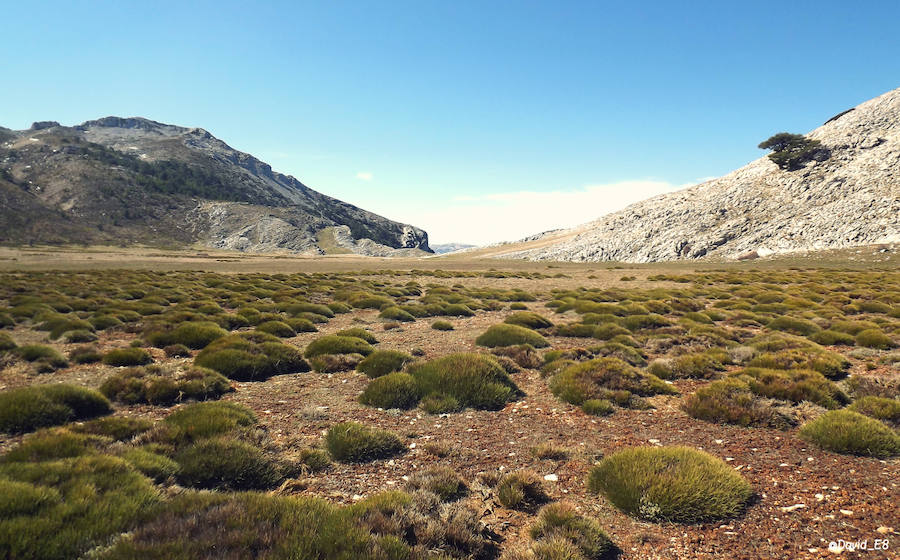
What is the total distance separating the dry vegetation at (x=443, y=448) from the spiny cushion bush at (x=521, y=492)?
35 mm

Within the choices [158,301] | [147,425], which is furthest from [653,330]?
[158,301]

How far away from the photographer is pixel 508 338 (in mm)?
18453

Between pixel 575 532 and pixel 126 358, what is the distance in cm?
1619

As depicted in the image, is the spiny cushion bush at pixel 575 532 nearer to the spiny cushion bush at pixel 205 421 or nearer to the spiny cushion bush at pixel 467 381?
the spiny cushion bush at pixel 467 381

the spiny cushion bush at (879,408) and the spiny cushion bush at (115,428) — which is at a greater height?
the spiny cushion bush at (879,408)

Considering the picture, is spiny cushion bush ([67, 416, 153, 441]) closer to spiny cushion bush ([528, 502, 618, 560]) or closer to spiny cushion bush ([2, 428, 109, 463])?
spiny cushion bush ([2, 428, 109, 463])

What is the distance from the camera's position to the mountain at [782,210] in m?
78.3

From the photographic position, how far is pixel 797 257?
7556cm

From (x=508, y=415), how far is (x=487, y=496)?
155 inches

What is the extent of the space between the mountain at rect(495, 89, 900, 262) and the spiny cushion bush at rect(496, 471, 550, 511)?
97176 millimetres

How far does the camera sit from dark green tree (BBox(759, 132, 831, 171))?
327ft

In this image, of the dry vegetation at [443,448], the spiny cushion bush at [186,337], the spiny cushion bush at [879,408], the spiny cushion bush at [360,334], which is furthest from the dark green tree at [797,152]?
the spiny cushion bush at [186,337]

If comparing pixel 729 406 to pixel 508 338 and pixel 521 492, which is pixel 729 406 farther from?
pixel 508 338

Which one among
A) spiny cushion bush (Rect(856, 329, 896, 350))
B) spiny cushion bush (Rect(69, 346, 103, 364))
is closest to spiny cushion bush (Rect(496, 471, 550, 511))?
spiny cushion bush (Rect(69, 346, 103, 364))
